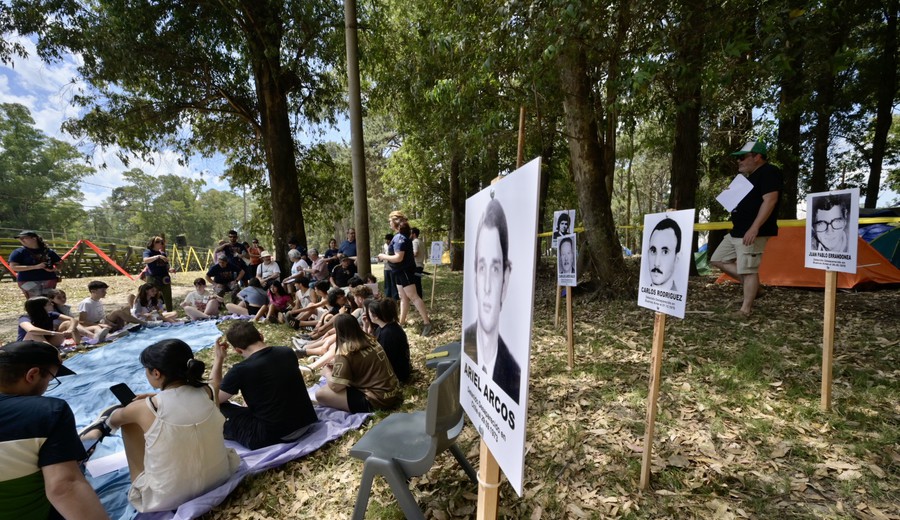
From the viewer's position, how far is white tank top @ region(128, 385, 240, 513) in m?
2.37

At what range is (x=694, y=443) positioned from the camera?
2615mm

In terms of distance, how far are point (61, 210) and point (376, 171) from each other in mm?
29970

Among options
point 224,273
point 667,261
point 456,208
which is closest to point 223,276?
point 224,273

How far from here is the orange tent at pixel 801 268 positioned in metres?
6.43

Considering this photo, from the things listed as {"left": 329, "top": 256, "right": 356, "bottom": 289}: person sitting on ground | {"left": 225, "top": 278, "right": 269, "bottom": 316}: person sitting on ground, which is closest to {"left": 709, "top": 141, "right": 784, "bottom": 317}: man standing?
{"left": 329, "top": 256, "right": 356, "bottom": 289}: person sitting on ground

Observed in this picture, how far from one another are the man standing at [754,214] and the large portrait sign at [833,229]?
1.47m

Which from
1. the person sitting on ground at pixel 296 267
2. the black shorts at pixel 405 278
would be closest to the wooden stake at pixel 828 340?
the black shorts at pixel 405 278

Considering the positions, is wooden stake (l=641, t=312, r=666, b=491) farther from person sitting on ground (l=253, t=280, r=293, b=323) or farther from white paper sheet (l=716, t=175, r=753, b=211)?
person sitting on ground (l=253, t=280, r=293, b=323)

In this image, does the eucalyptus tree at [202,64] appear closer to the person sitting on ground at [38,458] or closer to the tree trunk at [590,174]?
the tree trunk at [590,174]

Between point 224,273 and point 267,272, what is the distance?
4.89ft

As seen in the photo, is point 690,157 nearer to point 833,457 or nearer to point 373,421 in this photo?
point 833,457

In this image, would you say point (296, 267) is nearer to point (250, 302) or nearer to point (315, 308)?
point (250, 302)

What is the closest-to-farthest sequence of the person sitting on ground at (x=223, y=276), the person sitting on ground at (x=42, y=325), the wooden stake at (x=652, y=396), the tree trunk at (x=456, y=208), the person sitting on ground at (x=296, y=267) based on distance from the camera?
the wooden stake at (x=652, y=396)
the person sitting on ground at (x=42, y=325)
the person sitting on ground at (x=296, y=267)
the person sitting on ground at (x=223, y=276)
the tree trunk at (x=456, y=208)

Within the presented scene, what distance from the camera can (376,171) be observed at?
27828 mm
